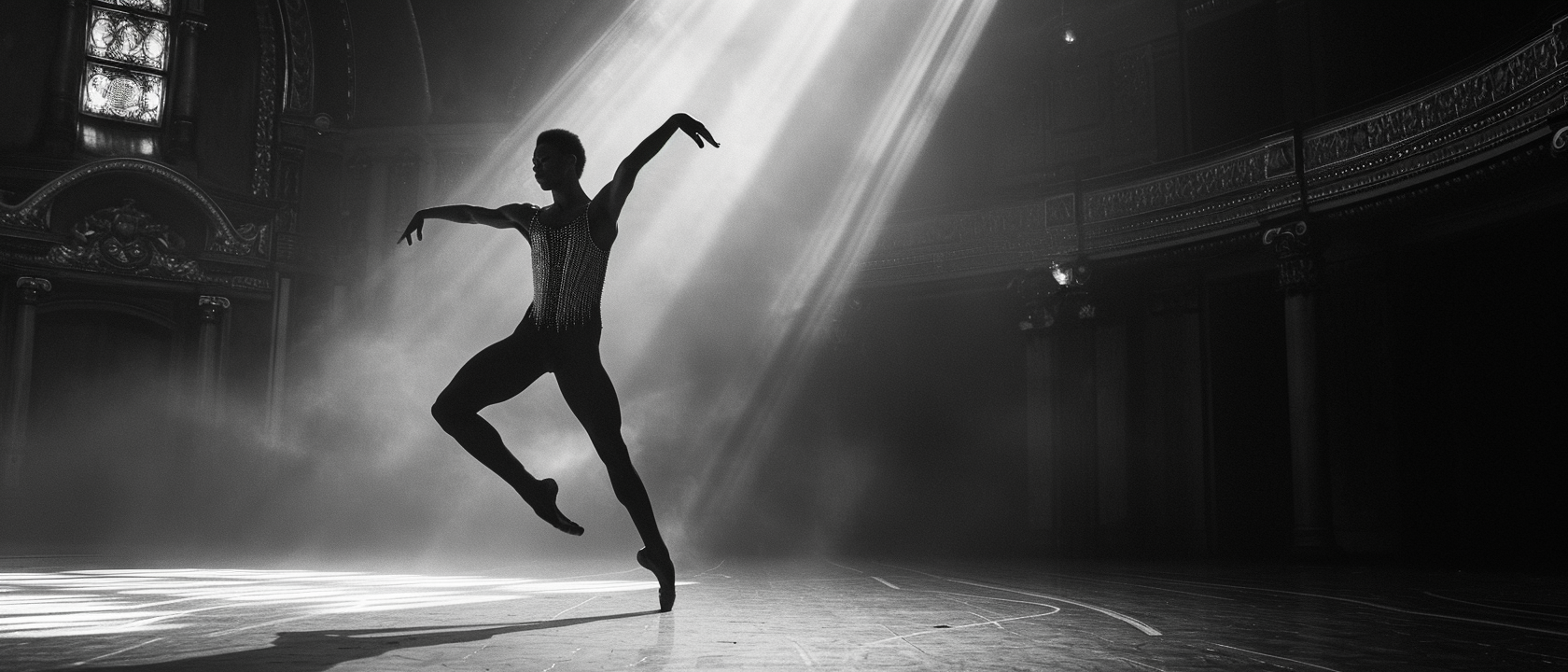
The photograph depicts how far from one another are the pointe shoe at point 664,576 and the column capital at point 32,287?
1501cm

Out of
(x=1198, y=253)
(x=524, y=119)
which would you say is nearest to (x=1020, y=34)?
(x=1198, y=253)

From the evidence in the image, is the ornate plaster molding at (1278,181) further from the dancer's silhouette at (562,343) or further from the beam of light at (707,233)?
the dancer's silhouette at (562,343)

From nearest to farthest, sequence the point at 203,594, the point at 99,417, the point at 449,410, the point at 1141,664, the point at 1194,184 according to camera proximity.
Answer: the point at 1141,664 < the point at 449,410 < the point at 203,594 < the point at 1194,184 < the point at 99,417

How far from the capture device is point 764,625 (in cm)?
360

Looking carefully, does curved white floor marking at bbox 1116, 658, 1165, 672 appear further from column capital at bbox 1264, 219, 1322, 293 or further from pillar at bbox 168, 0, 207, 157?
pillar at bbox 168, 0, 207, 157

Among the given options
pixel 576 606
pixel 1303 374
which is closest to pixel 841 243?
pixel 1303 374

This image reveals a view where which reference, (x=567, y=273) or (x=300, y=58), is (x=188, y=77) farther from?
(x=567, y=273)

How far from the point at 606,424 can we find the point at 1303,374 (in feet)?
37.3

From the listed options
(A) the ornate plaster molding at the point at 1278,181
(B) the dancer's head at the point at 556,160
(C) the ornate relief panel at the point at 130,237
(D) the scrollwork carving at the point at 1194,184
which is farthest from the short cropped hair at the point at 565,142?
(C) the ornate relief panel at the point at 130,237

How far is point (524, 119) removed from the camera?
1894 cm

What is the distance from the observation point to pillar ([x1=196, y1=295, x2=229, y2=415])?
17.2 metres

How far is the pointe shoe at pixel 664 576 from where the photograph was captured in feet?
13.7

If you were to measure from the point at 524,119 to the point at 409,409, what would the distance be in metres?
4.70

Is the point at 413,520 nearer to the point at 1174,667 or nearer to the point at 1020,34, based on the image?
the point at 1020,34
